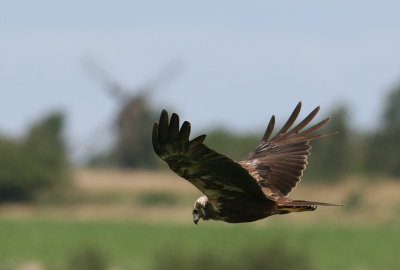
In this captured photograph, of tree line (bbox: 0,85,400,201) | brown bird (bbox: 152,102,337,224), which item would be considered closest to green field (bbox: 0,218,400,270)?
tree line (bbox: 0,85,400,201)

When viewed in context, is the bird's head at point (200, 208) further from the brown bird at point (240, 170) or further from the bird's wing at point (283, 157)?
the bird's wing at point (283, 157)

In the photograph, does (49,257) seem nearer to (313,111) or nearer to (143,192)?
(143,192)

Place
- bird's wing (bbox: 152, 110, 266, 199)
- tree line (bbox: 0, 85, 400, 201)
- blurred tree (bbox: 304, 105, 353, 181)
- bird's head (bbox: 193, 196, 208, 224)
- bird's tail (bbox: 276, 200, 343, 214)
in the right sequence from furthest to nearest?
tree line (bbox: 0, 85, 400, 201)
blurred tree (bbox: 304, 105, 353, 181)
bird's head (bbox: 193, 196, 208, 224)
bird's tail (bbox: 276, 200, 343, 214)
bird's wing (bbox: 152, 110, 266, 199)

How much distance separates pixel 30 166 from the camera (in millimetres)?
74812

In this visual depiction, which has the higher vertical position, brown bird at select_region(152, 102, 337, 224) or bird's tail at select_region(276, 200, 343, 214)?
brown bird at select_region(152, 102, 337, 224)

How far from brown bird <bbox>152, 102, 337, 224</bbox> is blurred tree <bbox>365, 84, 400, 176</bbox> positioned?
207 ft

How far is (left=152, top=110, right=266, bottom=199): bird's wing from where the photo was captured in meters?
9.41

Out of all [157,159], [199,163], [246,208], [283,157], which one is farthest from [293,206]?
[157,159]

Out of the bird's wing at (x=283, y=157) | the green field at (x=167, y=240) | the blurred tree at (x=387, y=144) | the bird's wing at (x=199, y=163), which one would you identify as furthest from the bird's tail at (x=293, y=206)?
the blurred tree at (x=387, y=144)

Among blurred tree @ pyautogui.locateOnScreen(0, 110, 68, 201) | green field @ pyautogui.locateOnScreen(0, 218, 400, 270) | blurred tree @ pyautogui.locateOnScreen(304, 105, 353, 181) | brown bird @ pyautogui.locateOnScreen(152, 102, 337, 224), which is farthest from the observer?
blurred tree @ pyautogui.locateOnScreen(0, 110, 68, 201)

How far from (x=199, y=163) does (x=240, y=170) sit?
37cm

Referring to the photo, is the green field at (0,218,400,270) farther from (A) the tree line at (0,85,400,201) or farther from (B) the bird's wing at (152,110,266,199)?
(B) the bird's wing at (152,110,266,199)

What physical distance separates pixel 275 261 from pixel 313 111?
22.3m

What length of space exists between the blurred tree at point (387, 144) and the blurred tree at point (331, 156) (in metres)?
2.79
